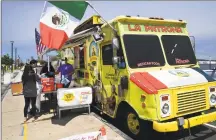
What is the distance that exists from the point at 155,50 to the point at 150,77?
3.09 ft

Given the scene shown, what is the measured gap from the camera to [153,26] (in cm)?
596

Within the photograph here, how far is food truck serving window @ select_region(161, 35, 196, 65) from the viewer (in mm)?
5824

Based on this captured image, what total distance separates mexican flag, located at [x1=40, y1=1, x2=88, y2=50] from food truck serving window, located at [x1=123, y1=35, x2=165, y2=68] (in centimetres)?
189

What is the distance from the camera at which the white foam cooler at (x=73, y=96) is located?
6.71 m

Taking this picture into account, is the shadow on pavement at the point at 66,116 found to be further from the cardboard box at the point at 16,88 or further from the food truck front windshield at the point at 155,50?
the cardboard box at the point at 16,88

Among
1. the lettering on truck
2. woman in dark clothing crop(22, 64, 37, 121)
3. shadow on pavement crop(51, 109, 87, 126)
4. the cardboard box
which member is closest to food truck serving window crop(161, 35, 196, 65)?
the lettering on truck

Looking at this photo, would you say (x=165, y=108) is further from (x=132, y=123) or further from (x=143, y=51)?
(x=143, y=51)

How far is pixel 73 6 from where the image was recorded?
6469mm

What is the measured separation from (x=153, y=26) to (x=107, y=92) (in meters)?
2.18

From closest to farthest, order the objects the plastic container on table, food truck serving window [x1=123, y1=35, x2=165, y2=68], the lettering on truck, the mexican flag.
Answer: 1. food truck serving window [x1=123, y1=35, x2=165, y2=68]
2. the lettering on truck
3. the mexican flag
4. the plastic container on table

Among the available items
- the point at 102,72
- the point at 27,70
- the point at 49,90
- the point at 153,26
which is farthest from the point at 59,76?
the point at 153,26

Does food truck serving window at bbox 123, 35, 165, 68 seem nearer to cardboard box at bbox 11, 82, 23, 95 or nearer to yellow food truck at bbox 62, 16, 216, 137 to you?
yellow food truck at bbox 62, 16, 216, 137

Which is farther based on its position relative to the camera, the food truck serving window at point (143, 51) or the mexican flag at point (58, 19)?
the mexican flag at point (58, 19)

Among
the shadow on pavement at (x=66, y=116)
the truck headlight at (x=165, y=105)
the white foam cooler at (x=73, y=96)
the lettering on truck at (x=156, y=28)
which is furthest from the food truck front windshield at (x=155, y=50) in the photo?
the shadow on pavement at (x=66, y=116)
